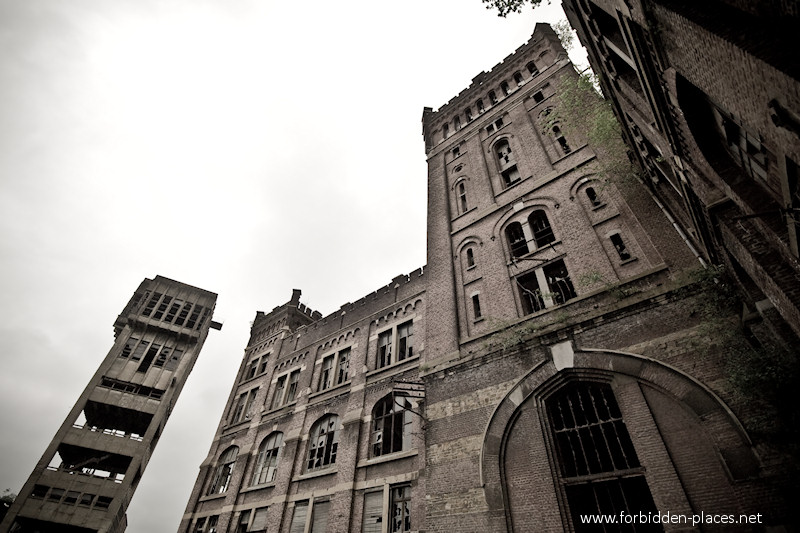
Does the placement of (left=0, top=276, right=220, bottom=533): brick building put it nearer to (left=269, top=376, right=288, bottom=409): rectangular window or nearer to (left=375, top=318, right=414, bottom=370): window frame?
(left=269, top=376, right=288, bottom=409): rectangular window

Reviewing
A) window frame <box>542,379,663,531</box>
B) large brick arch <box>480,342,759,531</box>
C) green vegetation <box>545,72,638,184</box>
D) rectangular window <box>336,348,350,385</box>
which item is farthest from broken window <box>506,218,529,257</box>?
rectangular window <box>336,348,350,385</box>

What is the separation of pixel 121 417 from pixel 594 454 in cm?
3518

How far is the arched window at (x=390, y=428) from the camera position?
14.1 metres

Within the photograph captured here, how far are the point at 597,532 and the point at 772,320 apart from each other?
551 cm

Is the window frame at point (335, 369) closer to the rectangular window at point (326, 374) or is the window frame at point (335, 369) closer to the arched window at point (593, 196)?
the rectangular window at point (326, 374)

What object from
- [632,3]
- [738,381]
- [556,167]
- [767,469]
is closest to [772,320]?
[738,381]

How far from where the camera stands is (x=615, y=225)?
11641mm

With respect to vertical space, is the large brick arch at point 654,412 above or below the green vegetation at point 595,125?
below

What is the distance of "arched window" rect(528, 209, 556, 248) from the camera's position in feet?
43.5

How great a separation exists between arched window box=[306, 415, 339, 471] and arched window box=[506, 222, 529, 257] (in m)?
10.9

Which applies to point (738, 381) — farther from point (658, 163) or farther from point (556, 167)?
point (556, 167)

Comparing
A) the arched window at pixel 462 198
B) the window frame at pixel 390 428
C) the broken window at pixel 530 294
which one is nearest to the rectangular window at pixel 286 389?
the window frame at pixel 390 428

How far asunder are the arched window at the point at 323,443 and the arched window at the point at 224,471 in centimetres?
611

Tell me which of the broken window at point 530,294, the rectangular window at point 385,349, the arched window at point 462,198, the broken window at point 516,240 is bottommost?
the broken window at point 530,294
